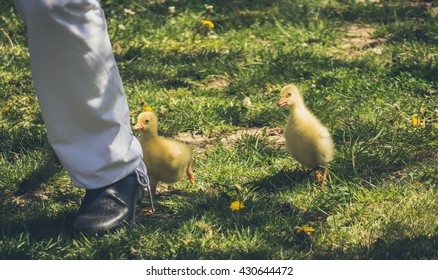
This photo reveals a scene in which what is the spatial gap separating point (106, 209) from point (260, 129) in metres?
1.54

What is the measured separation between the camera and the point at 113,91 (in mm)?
4004

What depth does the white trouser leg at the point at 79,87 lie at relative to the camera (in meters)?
3.82

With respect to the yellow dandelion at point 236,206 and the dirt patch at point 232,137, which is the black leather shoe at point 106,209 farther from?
the dirt patch at point 232,137

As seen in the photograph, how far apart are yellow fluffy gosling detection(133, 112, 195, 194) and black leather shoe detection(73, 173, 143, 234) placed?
11.3 inches

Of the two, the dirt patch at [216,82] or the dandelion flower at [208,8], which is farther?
the dandelion flower at [208,8]

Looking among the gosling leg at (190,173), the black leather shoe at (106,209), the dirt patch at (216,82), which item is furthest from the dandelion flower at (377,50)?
the black leather shoe at (106,209)

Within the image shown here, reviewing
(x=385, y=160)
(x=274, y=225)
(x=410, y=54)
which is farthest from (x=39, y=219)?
(x=410, y=54)

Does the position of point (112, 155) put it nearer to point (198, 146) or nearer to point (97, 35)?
point (97, 35)

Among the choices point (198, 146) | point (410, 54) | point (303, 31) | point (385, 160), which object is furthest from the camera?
point (303, 31)

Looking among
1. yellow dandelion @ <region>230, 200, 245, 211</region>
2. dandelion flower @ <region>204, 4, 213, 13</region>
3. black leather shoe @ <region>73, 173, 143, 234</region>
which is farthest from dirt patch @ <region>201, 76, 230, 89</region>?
black leather shoe @ <region>73, 173, 143, 234</region>

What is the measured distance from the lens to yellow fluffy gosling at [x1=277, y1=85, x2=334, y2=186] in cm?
458

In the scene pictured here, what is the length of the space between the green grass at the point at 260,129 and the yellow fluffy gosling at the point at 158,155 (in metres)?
0.13

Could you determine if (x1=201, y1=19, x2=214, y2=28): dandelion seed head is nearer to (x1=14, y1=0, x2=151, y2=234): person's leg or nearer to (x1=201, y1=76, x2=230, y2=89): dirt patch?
(x1=201, y1=76, x2=230, y2=89): dirt patch

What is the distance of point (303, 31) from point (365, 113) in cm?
154
